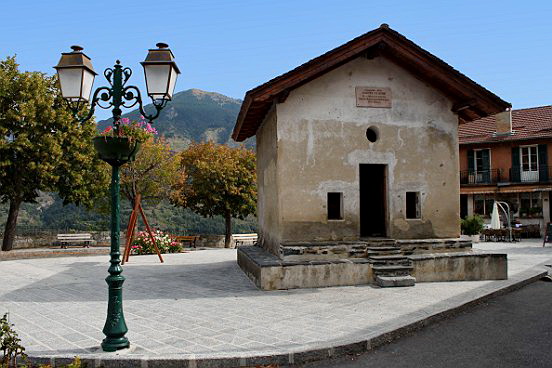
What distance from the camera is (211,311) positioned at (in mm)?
7680

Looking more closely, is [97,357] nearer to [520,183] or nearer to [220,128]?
[520,183]

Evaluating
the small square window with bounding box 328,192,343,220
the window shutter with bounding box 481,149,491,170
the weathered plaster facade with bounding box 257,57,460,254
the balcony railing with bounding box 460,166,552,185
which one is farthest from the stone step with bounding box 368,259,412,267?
the window shutter with bounding box 481,149,491,170

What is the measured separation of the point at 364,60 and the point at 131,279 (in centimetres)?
785

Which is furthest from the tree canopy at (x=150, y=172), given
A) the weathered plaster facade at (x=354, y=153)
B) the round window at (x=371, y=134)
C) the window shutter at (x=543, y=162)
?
the window shutter at (x=543, y=162)

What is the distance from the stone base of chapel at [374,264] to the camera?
971cm

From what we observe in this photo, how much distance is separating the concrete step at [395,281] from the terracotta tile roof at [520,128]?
24.7 metres

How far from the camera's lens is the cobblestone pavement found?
19.0ft

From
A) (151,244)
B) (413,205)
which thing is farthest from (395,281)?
(151,244)

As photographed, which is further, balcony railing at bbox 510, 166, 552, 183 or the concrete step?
balcony railing at bbox 510, 166, 552, 183

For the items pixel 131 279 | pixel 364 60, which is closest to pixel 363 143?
pixel 364 60

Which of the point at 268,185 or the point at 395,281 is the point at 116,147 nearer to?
the point at 395,281

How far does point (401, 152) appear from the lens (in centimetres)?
1112

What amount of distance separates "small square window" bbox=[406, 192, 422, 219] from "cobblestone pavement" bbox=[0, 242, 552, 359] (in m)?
1.92

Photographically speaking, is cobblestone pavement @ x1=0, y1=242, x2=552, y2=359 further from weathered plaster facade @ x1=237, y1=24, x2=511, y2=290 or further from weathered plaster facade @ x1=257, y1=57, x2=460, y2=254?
weathered plaster facade @ x1=257, y1=57, x2=460, y2=254
